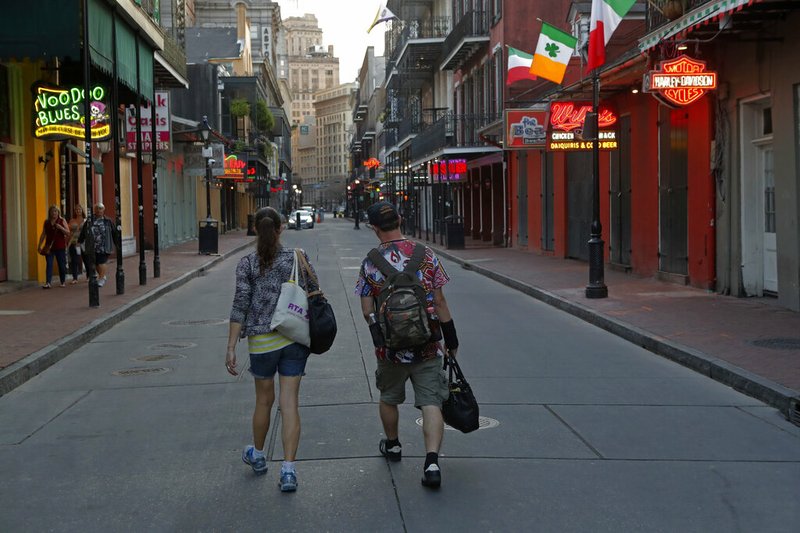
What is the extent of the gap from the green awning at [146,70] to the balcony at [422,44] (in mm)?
23661

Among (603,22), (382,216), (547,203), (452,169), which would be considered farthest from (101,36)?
(452,169)

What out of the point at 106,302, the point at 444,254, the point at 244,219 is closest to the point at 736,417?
the point at 106,302

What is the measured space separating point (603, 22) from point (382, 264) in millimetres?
11958

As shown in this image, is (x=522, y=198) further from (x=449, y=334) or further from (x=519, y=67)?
(x=449, y=334)

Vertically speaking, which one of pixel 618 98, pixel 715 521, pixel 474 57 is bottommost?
pixel 715 521

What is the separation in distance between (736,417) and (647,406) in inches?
28.4

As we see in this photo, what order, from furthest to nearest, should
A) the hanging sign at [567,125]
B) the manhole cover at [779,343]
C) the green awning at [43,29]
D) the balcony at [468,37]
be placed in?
the balcony at [468,37] < the hanging sign at [567,125] < the green awning at [43,29] < the manhole cover at [779,343]

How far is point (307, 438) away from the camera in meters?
6.91

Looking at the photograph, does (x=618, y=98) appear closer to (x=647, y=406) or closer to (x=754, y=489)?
(x=647, y=406)

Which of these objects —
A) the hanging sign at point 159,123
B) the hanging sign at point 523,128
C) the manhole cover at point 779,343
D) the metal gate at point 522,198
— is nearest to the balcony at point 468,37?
the metal gate at point 522,198

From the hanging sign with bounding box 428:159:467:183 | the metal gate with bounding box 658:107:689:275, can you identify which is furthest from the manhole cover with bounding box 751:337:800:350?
the hanging sign with bounding box 428:159:467:183

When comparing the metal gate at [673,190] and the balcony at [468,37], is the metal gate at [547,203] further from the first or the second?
the balcony at [468,37]

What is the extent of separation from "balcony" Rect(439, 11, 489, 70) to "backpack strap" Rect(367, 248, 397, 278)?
31.5 m

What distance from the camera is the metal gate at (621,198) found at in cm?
2092
